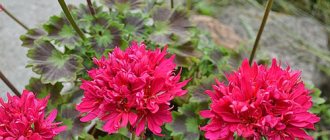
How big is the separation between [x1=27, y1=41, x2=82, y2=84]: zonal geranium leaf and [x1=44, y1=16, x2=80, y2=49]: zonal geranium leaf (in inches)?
2.0

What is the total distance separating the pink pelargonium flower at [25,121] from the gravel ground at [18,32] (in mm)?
1223

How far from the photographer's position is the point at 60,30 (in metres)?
2.26

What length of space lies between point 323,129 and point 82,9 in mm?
1616

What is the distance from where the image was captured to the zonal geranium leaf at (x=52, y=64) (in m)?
2.12

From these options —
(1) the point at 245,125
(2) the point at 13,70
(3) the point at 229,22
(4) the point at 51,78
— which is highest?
(1) the point at 245,125

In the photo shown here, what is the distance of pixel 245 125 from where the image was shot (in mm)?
1374

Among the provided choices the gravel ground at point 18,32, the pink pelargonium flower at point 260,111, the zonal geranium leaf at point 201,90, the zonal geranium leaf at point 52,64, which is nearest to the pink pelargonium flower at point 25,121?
the pink pelargonium flower at point 260,111

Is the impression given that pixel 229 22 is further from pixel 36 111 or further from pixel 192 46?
pixel 36 111

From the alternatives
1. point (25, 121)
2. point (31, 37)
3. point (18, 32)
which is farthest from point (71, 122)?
point (18, 32)

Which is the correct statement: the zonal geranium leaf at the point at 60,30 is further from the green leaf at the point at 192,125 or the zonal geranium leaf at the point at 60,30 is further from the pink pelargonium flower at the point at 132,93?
the pink pelargonium flower at the point at 132,93

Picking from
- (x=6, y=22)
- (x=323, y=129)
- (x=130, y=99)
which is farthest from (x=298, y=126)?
(x=6, y=22)

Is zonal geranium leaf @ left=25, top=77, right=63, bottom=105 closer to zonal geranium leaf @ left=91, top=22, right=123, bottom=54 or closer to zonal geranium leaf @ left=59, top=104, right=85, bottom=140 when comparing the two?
zonal geranium leaf @ left=59, top=104, right=85, bottom=140

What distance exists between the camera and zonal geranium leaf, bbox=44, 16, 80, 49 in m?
2.23

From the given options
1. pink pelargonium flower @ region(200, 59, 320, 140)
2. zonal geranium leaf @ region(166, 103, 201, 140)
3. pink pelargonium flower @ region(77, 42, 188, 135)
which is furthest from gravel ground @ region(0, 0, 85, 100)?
pink pelargonium flower @ region(200, 59, 320, 140)
